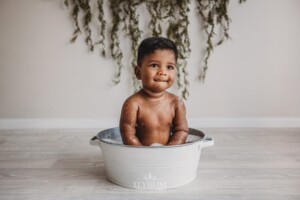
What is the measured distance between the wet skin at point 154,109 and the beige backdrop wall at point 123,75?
945 millimetres

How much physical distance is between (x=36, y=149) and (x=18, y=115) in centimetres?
64

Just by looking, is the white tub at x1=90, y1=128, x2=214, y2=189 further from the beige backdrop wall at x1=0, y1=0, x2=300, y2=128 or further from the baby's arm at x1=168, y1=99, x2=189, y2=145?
the beige backdrop wall at x1=0, y1=0, x2=300, y2=128

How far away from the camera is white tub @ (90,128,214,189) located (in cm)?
89

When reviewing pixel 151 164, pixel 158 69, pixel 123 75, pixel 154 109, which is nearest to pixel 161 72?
pixel 158 69

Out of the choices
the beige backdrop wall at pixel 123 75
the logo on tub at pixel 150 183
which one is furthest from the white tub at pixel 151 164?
the beige backdrop wall at pixel 123 75

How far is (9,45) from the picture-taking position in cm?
193

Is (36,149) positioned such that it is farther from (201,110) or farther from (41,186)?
(201,110)

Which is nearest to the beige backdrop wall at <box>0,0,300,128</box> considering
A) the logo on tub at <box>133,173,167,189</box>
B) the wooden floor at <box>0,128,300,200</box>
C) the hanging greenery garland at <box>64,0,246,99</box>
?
the hanging greenery garland at <box>64,0,246,99</box>

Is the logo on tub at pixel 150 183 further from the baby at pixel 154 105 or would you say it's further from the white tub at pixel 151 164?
the baby at pixel 154 105

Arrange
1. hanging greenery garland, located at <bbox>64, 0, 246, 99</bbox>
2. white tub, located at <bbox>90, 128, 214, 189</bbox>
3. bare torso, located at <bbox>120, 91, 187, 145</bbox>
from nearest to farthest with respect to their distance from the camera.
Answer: white tub, located at <bbox>90, 128, 214, 189</bbox>
bare torso, located at <bbox>120, 91, 187, 145</bbox>
hanging greenery garland, located at <bbox>64, 0, 246, 99</bbox>

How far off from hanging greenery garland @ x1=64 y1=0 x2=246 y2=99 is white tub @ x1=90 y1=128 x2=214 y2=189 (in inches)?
40.1

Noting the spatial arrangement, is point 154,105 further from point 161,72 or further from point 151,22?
point 151,22

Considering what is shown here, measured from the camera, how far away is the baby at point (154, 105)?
0.96m

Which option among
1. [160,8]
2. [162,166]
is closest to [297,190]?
[162,166]
